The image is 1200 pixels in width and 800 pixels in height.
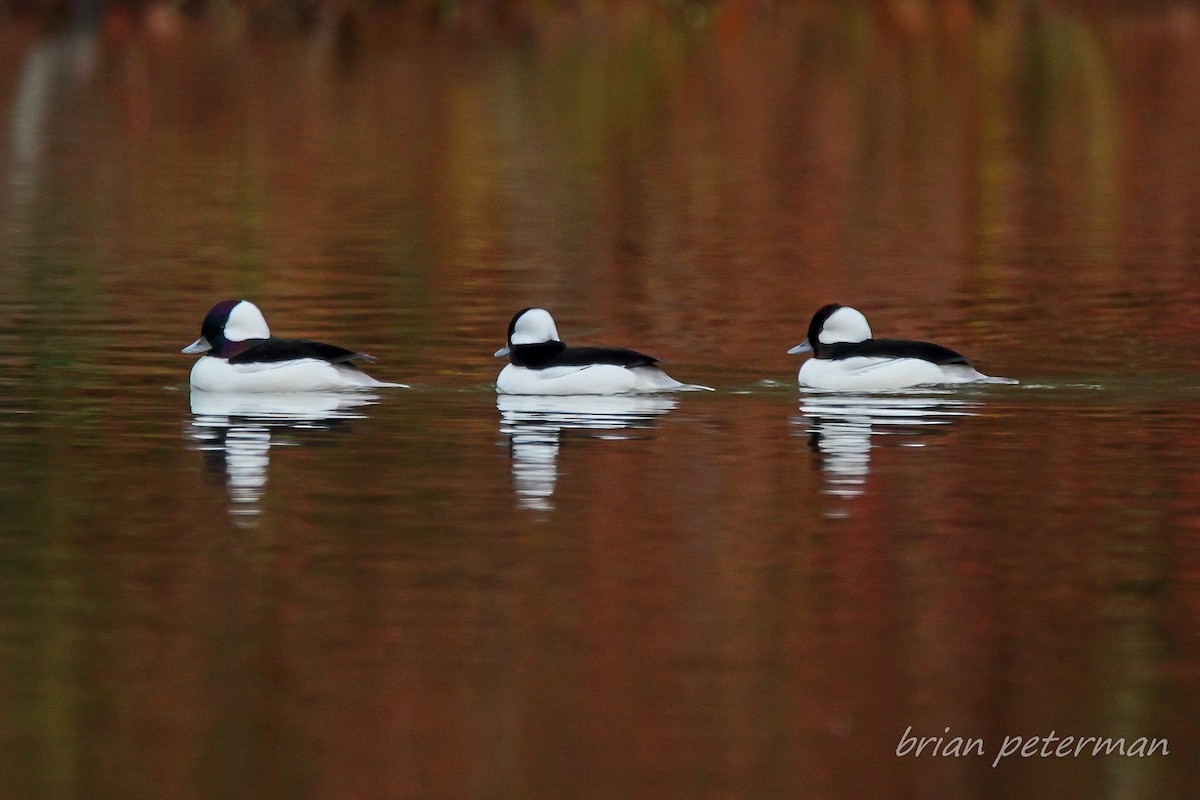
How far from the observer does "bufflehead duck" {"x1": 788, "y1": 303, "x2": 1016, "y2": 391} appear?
55.5 ft

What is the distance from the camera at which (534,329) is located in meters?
17.0

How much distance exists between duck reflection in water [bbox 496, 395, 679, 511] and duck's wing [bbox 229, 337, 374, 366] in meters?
0.97

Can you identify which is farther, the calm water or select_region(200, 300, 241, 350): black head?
select_region(200, 300, 241, 350): black head

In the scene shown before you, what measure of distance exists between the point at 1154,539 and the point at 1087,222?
18.2m

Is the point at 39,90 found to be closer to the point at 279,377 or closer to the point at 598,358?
the point at 279,377

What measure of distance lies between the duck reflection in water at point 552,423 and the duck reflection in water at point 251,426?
3.08 feet

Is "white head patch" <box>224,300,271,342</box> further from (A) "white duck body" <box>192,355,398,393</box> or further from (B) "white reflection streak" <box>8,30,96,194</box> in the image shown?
(B) "white reflection streak" <box>8,30,96,194</box>

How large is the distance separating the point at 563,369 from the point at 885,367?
1.95 metres

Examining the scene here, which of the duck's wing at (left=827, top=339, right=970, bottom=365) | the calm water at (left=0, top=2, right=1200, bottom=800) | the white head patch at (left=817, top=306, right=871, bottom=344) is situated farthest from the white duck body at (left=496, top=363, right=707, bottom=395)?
the white head patch at (left=817, top=306, right=871, bottom=344)

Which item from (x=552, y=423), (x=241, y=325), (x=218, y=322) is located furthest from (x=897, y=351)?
(x=218, y=322)

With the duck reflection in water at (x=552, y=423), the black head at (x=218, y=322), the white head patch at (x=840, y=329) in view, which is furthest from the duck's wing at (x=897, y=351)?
the black head at (x=218, y=322)

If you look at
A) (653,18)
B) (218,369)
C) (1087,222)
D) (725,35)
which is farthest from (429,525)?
(653,18)

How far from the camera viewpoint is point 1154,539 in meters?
12.1

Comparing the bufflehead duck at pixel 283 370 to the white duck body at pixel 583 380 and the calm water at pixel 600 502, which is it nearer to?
the calm water at pixel 600 502
